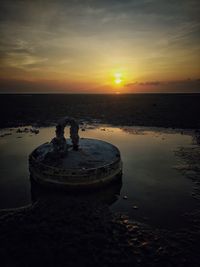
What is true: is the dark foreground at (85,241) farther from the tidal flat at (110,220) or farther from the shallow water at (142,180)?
the shallow water at (142,180)

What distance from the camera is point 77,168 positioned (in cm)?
1656

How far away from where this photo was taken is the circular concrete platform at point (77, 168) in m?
16.2

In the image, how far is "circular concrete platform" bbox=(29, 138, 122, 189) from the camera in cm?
1625

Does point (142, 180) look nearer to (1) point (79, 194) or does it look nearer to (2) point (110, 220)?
(1) point (79, 194)

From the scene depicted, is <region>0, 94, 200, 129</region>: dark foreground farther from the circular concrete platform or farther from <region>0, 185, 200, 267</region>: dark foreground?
<region>0, 185, 200, 267</region>: dark foreground

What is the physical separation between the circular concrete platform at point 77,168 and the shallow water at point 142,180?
1.62m

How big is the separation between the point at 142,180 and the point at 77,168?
613cm

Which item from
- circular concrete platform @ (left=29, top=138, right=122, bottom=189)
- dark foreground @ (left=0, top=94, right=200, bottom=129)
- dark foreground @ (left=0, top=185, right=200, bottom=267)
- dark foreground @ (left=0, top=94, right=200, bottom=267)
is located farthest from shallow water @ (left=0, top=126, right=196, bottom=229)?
dark foreground @ (left=0, top=94, right=200, bottom=129)

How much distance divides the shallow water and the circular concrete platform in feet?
5.31

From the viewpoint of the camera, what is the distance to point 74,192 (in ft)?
53.4

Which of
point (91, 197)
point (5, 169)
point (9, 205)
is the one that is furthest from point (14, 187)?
point (91, 197)

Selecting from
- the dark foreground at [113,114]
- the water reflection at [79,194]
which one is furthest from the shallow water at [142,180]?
the dark foreground at [113,114]

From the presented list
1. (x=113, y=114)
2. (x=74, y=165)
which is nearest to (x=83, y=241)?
(x=74, y=165)

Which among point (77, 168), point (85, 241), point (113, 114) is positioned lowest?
point (85, 241)
